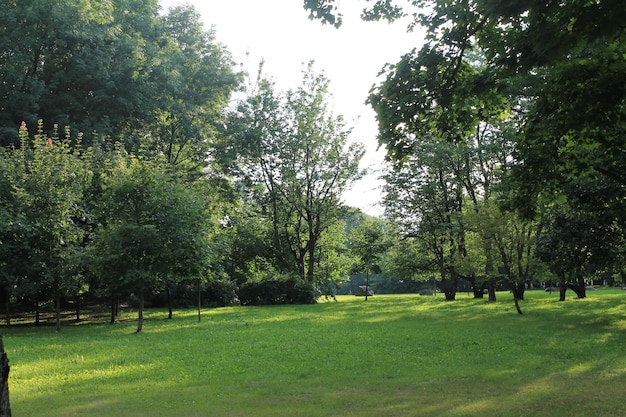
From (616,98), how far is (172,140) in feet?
106

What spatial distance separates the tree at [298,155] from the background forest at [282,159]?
158 mm

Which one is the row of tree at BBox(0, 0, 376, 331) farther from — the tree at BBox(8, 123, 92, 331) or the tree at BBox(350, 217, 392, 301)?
the tree at BBox(350, 217, 392, 301)

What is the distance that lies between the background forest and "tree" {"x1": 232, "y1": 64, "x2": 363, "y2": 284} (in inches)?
6.2

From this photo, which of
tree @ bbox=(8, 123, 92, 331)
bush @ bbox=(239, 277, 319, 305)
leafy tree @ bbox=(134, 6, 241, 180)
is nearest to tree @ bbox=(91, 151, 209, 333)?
tree @ bbox=(8, 123, 92, 331)

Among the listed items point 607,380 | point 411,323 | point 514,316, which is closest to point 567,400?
point 607,380

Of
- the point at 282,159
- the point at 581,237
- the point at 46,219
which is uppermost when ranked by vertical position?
the point at 282,159

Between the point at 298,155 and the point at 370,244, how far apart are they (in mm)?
9522

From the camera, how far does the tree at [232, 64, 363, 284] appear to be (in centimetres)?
3738

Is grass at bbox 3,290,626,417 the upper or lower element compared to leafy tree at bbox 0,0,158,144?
lower

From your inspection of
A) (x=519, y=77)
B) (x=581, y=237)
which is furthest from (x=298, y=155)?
(x=519, y=77)

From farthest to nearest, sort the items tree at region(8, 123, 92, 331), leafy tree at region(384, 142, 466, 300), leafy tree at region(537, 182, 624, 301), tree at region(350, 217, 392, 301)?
tree at region(350, 217, 392, 301) → leafy tree at region(384, 142, 466, 300) → tree at region(8, 123, 92, 331) → leafy tree at region(537, 182, 624, 301)

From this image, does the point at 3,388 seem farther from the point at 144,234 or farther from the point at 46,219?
the point at 46,219

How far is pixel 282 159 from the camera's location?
1494 inches

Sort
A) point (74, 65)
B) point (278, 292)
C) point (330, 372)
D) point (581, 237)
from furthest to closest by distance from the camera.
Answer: point (278, 292), point (74, 65), point (581, 237), point (330, 372)
